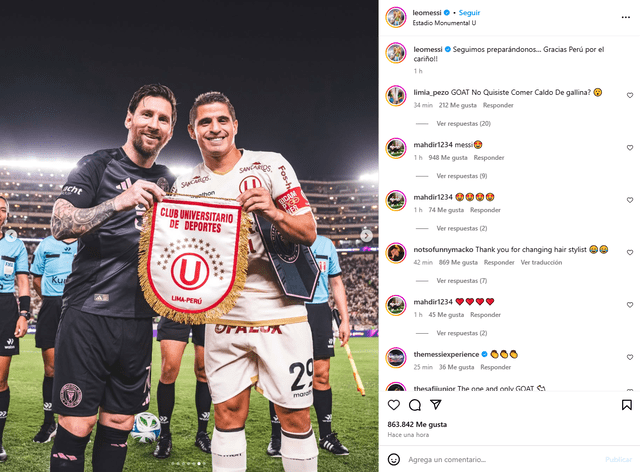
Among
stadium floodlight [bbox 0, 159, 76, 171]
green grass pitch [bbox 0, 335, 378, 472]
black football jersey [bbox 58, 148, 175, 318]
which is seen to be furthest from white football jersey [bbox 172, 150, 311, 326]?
stadium floodlight [bbox 0, 159, 76, 171]

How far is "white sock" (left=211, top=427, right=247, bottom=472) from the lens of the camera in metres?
2.15

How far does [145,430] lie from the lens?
12.0ft

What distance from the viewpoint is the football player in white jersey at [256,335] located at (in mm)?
2150

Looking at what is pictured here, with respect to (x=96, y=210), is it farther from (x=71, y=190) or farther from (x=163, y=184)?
(x=163, y=184)

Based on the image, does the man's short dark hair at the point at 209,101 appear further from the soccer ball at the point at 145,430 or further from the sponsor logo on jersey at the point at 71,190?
the soccer ball at the point at 145,430

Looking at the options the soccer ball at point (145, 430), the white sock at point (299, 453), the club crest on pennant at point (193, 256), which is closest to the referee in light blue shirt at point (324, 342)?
the soccer ball at point (145, 430)

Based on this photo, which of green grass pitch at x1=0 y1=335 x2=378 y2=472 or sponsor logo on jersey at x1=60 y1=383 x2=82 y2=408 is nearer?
sponsor logo on jersey at x1=60 y1=383 x2=82 y2=408
